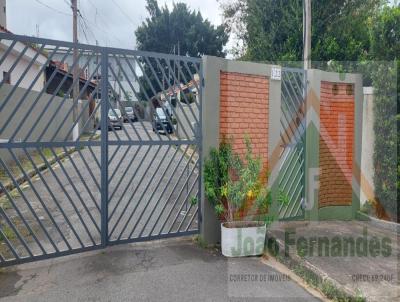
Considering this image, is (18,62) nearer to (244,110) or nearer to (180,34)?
(244,110)

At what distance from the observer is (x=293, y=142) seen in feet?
20.4

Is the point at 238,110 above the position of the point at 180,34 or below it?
below

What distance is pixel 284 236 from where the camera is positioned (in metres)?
5.55

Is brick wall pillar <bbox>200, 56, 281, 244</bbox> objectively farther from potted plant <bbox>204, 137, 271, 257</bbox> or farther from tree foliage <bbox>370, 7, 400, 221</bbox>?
tree foliage <bbox>370, 7, 400, 221</bbox>

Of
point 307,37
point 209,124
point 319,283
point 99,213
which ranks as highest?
point 307,37

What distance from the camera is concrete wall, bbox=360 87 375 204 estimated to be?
6488 millimetres

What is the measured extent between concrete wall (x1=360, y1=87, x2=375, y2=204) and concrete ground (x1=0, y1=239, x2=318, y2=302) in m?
2.93

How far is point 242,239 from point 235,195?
0.56m

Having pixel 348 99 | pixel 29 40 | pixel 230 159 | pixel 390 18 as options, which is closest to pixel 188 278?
pixel 230 159

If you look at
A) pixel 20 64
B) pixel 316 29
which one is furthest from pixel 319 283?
pixel 20 64

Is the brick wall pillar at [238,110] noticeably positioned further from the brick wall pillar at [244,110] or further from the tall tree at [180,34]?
the tall tree at [180,34]

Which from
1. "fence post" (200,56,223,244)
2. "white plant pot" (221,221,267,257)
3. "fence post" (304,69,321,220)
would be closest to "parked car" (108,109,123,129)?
"fence post" (200,56,223,244)

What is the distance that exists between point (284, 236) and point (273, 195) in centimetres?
67

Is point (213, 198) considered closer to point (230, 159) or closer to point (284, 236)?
point (230, 159)
